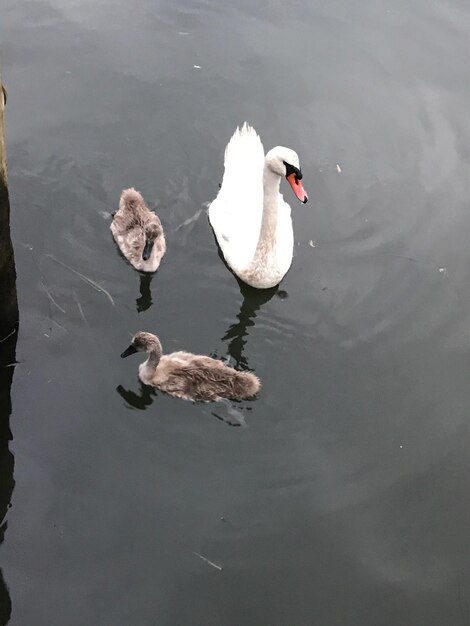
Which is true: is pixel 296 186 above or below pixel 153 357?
above

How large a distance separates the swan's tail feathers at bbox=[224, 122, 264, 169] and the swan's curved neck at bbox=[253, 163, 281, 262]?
3.59ft

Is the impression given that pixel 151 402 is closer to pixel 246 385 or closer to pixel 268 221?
pixel 246 385

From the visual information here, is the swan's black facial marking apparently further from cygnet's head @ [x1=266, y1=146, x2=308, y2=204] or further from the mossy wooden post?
the mossy wooden post

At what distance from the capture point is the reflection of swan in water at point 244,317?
711 centimetres

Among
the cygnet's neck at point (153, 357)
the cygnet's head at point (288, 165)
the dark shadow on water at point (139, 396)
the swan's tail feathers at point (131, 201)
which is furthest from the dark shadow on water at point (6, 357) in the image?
the cygnet's head at point (288, 165)

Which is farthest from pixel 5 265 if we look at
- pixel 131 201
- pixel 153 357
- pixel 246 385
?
pixel 246 385

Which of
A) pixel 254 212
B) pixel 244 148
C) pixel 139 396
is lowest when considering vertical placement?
pixel 139 396

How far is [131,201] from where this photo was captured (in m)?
8.02

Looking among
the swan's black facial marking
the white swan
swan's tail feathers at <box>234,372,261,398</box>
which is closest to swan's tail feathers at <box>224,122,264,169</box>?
the white swan

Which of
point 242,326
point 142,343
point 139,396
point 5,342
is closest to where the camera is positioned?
point 142,343

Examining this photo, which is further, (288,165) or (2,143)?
(288,165)

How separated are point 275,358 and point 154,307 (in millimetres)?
1231

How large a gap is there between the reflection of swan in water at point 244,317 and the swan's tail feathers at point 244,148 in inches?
58.4

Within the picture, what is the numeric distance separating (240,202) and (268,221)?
31.1 inches
